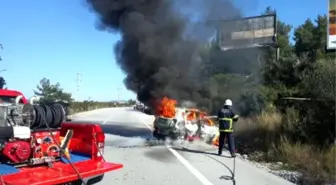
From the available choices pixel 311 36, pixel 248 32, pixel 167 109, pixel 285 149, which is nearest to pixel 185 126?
pixel 167 109

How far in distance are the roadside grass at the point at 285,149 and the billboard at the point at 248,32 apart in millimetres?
9246

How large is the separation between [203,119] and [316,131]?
17.4 feet

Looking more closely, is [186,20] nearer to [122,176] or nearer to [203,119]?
[203,119]

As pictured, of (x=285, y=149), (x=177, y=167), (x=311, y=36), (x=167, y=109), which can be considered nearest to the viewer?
(x=177, y=167)

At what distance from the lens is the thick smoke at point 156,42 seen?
→ 20156 millimetres

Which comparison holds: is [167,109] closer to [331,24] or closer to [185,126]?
[185,126]

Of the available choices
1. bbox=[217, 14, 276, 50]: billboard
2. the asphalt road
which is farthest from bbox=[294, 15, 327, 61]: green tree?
the asphalt road

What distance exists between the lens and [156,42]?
806 inches

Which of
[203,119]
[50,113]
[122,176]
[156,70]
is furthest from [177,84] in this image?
[50,113]

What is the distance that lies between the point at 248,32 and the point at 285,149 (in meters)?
15.4

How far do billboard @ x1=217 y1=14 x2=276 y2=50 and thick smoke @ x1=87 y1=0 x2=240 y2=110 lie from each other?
76.9 inches

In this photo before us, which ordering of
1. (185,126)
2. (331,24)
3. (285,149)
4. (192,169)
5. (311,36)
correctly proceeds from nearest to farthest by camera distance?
(192,169) → (285,149) → (331,24) → (185,126) → (311,36)

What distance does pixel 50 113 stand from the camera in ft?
17.0

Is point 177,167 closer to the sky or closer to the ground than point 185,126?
closer to the ground
